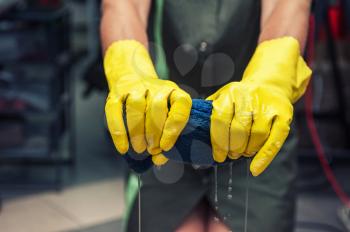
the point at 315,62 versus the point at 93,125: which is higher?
the point at 315,62

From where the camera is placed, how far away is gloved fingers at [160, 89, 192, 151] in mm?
1049

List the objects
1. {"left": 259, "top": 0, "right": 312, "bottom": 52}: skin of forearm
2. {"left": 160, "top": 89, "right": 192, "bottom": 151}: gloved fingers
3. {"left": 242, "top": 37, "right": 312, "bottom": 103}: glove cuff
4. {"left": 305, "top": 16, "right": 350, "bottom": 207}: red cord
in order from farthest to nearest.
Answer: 1. {"left": 305, "top": 16, "right": 350, "bottom": 207}: red cord
2. {"left": 259, "top": 0, "right": 312, "bottom": 52}: skin of forearm
3. {"left": 242, "top": 37, "right": 312, "bottom": 103}: glove cuff
4. {"left": 160, "top": 89, "right": 192, "bottom": 151}: gloved fingers

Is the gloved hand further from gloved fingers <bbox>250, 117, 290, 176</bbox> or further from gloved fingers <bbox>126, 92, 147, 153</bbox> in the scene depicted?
gloved fingers <bbox>250, 117, 290, 176</bbox>

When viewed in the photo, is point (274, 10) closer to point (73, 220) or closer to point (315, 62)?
point (73, 220)

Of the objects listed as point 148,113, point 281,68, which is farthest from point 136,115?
point 281,68

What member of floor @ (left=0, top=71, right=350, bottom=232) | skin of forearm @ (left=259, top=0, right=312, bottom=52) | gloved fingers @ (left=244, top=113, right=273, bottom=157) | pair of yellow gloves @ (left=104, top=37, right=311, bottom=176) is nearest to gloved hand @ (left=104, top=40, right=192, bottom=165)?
pair of yellow gloves @ (left=104, top=37, right=311, bottom=176)

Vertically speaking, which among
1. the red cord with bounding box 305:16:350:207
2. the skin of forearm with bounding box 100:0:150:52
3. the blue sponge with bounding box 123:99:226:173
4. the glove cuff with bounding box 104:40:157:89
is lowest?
the red cord with bounding box 305:16:350:207

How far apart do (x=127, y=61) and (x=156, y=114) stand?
0.84 ft

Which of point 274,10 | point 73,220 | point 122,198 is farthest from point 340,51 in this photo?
point 274,10

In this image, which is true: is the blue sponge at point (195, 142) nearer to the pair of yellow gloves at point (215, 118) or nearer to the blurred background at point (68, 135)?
the pair of yellow gloves at point (215, 118)

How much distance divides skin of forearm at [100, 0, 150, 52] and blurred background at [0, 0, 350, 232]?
1648mm

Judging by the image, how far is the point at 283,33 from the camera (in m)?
1.38

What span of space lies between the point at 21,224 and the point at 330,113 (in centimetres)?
208

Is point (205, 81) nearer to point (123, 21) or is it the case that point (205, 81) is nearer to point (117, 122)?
point (123, 21)
